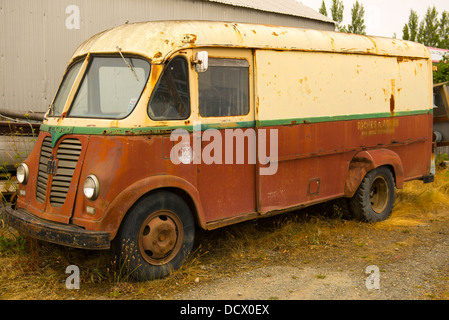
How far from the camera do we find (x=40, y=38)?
8398mm

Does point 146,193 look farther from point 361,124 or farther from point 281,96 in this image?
point 361,124

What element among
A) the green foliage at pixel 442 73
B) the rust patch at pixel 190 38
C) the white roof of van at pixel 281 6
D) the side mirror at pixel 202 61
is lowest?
the side mirror at pixel 202 61

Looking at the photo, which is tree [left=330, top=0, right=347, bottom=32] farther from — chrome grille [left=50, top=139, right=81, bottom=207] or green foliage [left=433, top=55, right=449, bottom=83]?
chrome grille [left=50, top=139, right=81, bottom=207]

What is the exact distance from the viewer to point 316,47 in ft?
19.9

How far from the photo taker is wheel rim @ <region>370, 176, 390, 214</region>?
23.7ft

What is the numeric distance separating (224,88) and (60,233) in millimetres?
2127

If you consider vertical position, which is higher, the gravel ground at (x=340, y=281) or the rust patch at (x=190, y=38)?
the rust patch at (x=190, y=38)

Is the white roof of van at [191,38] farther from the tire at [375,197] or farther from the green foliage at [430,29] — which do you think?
the green foliage at [430,29]

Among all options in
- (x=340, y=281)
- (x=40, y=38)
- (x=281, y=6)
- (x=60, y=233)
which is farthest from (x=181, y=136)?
(x=281, y=6)

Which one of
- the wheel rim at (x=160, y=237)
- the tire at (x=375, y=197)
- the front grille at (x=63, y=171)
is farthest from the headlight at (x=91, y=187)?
the tire at (x=375, y=197)

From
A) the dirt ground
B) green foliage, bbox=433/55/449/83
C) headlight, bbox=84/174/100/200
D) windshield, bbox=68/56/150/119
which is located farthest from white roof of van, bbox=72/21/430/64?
green foliage, bbox=433/55/449/83

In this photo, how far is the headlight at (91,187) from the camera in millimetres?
4316

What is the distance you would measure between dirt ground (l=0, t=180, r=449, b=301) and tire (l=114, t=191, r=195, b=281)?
0.13m

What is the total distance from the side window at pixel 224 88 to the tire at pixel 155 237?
3.20ft
